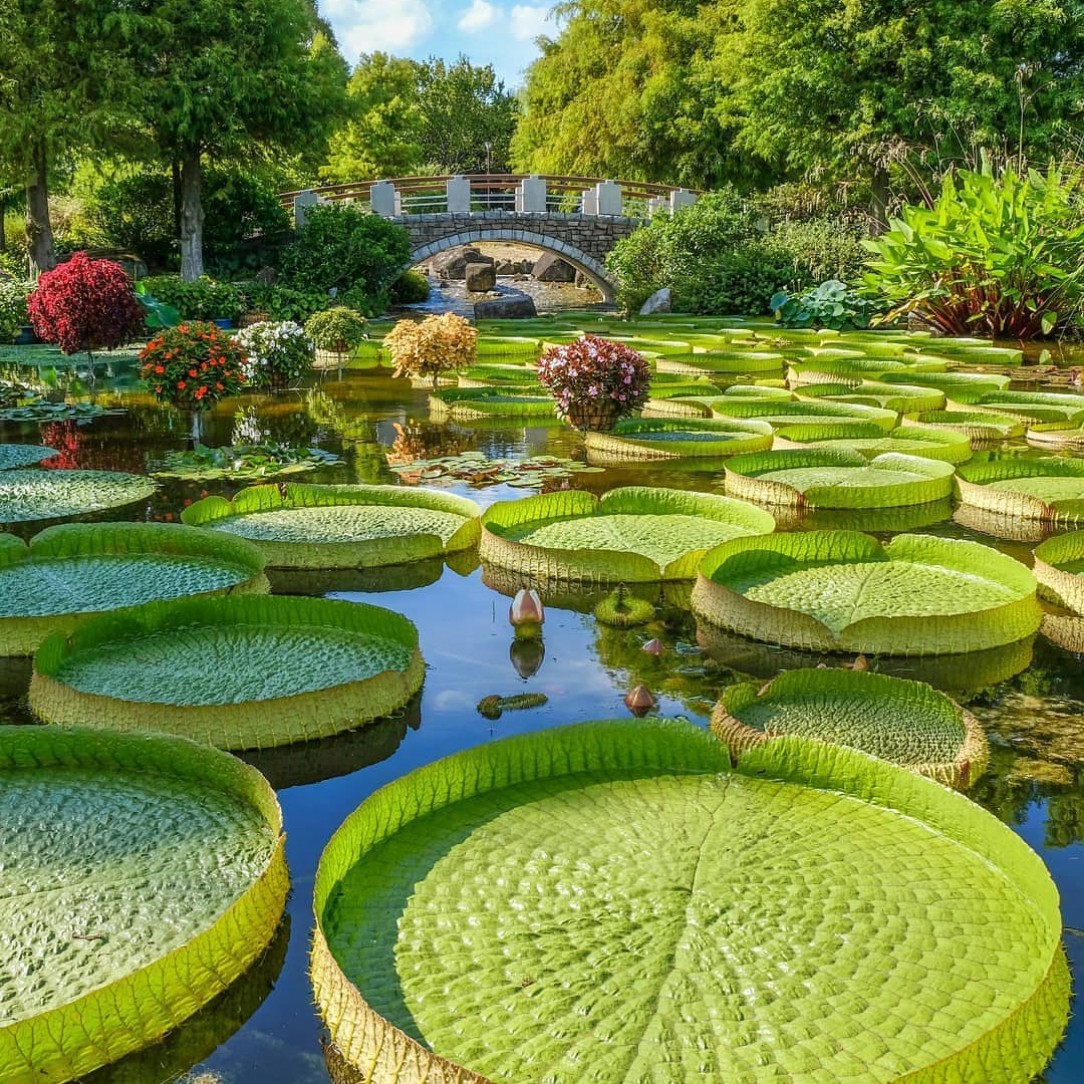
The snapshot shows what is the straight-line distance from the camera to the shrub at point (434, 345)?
10719mm

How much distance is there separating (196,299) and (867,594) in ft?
53.1

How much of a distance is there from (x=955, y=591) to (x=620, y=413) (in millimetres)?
4171

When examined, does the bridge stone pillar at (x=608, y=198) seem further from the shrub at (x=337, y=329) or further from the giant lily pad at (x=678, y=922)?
the giant lily pad at (x=678, y=922)

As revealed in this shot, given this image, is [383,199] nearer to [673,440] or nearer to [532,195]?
[532,195]

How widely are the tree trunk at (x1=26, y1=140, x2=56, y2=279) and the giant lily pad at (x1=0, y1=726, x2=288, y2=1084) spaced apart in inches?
797

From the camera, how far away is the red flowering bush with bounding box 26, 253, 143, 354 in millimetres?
9406

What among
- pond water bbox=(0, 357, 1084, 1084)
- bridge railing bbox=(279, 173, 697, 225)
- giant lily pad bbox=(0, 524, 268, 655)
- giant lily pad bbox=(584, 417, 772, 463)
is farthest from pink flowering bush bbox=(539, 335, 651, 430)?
bridge railing bbox=(279, 173, 697, 225)

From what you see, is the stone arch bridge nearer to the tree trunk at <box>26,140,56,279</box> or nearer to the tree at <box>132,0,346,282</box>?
the tree at <box>132,0,346,282</box>

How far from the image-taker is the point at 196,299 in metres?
18.1

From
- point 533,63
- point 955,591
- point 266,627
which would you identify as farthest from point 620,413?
point 533,63

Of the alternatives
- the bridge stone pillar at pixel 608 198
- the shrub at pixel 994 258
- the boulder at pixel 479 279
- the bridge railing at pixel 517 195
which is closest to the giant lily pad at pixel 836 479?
the shrub at pixel 994 258

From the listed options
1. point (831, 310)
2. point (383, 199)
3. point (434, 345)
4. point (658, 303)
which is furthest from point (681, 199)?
point (434, 345)

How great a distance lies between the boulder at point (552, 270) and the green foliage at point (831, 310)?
19.1m

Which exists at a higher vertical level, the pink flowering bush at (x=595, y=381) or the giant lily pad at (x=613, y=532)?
the pink flowering bush at (x=595, y=381)
